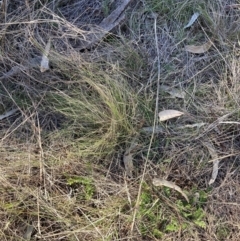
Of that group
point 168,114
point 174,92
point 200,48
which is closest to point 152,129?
point 168,114

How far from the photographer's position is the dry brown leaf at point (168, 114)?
6.39ft

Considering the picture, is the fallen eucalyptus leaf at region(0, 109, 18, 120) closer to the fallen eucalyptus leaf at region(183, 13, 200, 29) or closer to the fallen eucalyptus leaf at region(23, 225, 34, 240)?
the fallen eucalyptus leaf at region(23, 225, 34, 240)

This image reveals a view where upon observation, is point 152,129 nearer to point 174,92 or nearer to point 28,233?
point 174,92

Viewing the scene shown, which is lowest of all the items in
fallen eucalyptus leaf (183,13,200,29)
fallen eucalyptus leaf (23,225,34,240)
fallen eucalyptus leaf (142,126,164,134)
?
fallen eucalyptus leaf (23,225,34,240)

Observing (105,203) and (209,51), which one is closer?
(105,203)

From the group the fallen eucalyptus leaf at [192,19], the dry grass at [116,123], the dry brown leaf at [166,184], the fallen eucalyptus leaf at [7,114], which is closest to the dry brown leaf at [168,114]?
the dry grass at [116,123]

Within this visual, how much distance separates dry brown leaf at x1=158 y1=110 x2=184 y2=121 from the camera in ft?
6.39

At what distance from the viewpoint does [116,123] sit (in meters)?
1.89

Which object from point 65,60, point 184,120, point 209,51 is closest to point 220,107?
point 184,120

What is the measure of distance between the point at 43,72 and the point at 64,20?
0.24 metres

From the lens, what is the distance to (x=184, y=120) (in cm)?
198

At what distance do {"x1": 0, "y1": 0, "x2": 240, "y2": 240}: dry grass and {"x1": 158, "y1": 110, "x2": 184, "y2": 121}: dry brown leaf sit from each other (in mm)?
28

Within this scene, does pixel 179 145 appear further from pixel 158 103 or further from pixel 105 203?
pixel 105 203

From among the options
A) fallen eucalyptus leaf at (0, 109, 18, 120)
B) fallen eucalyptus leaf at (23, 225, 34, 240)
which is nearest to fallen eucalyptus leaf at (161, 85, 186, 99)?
fallen eucalyptus leaf at (0, 109, 18, 120)
